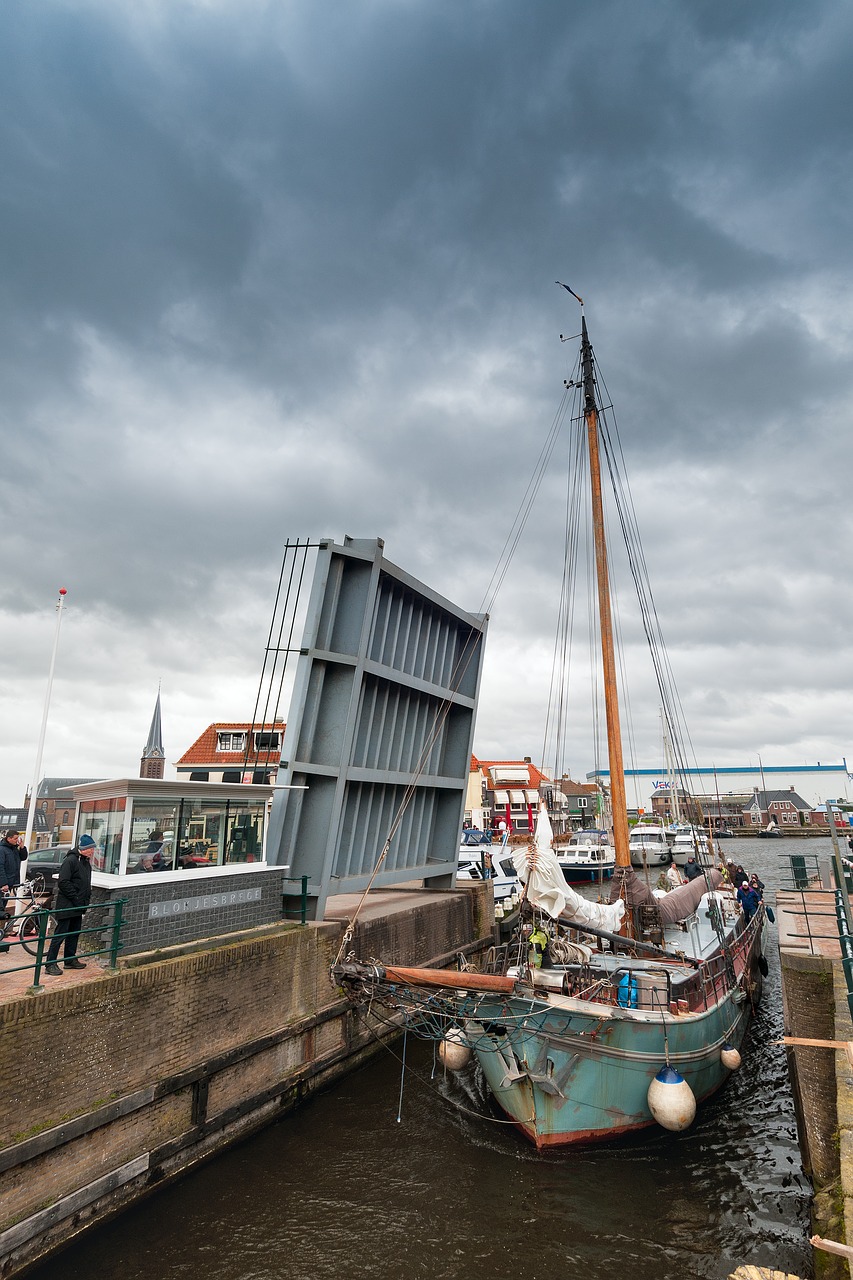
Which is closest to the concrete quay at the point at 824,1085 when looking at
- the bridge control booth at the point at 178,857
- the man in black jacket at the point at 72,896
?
the bridge control booth at the point at 178,857

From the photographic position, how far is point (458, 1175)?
369 inches

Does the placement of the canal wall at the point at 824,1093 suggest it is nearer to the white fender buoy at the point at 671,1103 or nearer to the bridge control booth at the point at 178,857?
the white fender buoy at the point at 671,1103

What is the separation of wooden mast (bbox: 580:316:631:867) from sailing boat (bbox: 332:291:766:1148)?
293 centimetres

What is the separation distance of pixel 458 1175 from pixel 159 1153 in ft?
12.5

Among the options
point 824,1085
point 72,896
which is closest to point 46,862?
point 72,896

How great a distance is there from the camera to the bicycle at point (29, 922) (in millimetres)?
8876

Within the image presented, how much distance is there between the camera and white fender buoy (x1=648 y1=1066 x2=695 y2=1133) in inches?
366

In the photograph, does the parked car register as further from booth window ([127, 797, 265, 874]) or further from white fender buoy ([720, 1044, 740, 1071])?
white fender buoy ([720, 1044, 740, 1071])

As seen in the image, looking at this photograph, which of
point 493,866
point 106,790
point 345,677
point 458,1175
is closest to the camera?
point 458,1175

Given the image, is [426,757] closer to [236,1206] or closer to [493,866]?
[236,1206]

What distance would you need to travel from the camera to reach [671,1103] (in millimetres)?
9320

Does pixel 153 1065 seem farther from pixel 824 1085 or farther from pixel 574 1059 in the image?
pixel 824 1085

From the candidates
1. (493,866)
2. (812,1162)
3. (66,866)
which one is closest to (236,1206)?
(66,866)

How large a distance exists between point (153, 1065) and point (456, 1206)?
4.10 metres
